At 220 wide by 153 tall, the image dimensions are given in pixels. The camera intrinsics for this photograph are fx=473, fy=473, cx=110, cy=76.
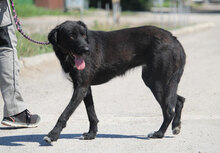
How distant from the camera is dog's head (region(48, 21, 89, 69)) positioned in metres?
4.88

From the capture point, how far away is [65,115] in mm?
4855

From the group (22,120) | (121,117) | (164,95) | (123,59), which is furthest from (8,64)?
(164,95)

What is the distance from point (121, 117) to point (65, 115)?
4.52 ft

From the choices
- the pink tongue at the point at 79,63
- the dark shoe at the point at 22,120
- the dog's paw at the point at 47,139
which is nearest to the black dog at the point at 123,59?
the pink tongue at the point at 79,63

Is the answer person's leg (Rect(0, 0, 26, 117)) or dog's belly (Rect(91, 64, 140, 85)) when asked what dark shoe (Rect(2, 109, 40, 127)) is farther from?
dog's belly (Rect(91, 64, 140, 85))

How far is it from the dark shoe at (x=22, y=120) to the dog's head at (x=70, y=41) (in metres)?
1.07

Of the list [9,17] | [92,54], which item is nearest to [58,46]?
[92,54]

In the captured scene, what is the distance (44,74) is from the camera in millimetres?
9539

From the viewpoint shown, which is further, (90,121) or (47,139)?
(90,121)

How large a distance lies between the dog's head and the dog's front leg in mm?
262

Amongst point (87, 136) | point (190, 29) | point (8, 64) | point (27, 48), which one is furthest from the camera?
point (190, 29)

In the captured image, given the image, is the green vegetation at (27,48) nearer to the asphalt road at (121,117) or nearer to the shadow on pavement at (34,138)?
the asphalt road at (121,117)

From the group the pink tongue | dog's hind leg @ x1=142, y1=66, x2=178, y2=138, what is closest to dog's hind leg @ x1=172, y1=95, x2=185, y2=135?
dog's hind leg @ x1=142, y1=66, x2=178, y2=138

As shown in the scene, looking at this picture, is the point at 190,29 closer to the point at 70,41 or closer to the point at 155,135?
the point at 155,135
